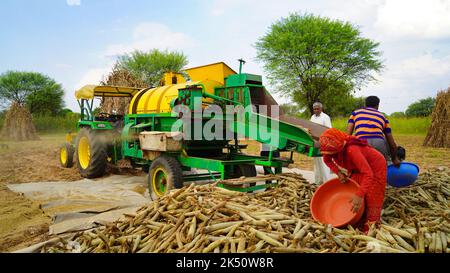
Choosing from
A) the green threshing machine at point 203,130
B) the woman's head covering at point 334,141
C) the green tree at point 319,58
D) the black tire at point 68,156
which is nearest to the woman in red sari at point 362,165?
the woman's head covering at point 334,141

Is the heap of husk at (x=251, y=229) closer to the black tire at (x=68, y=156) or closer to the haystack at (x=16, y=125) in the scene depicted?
the black tire at (x=68, y=156)

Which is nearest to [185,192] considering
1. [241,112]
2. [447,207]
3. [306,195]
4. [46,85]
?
[306,195]

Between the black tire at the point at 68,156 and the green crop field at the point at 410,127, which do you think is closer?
the black tire at the point at 68,156

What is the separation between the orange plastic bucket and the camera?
401 centimetres

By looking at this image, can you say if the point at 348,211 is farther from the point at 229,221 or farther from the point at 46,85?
the point at 46,85

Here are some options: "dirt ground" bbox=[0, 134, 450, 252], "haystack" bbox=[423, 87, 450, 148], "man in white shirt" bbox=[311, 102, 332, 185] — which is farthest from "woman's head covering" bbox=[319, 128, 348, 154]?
"haystack" bbox=[423, 87, 450, 148]

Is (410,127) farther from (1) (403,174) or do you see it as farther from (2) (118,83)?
(1) (403,174)

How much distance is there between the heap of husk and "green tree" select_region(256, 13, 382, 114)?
22.8 m

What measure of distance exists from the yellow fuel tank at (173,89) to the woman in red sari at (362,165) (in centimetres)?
319

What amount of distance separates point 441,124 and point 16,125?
81.0 feet

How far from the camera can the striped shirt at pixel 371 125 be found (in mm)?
4613

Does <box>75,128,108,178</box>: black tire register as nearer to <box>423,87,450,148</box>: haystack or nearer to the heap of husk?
the heap of husk
